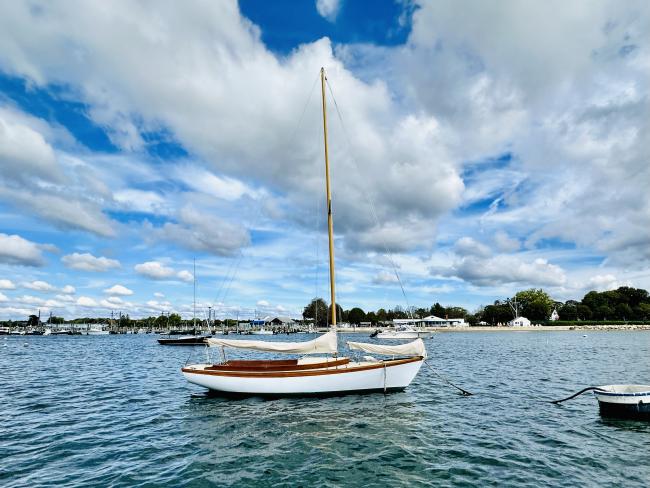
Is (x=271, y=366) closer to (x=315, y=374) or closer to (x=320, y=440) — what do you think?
(x=315, y=374)

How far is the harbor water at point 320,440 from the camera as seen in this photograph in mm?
12570

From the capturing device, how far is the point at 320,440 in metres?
16.1

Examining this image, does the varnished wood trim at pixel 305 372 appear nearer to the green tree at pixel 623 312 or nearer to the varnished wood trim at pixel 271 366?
the varnished wood trim at pixel 271 366

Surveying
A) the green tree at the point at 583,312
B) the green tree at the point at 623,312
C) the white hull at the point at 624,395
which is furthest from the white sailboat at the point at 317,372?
the green tree at the point at 623,312

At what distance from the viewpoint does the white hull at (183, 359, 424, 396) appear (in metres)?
23.3

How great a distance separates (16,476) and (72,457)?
2040 millimetres

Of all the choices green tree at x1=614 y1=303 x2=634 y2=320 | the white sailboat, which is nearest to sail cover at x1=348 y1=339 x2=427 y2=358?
the white sailboat

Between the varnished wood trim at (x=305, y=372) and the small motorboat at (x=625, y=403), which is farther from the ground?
the varnished wood trim at (x=305, y=372)

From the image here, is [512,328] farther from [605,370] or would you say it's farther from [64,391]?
[64,391]

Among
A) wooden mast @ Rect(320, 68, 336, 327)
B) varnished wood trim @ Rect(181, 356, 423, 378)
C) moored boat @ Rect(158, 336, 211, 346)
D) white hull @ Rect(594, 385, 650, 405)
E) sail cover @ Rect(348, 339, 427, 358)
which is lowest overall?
moored boat @ Rect(158, 336, 211, 346)

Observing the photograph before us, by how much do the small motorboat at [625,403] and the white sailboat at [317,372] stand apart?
9543 mm

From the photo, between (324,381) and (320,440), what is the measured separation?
7.22 m

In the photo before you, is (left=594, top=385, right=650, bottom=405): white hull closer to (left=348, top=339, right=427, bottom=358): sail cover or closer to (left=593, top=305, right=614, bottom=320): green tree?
(left=348, top=339, right=427, bottom=358): sail cover

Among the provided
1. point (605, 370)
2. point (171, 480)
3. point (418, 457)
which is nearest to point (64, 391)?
Answer: point (171, 480)
